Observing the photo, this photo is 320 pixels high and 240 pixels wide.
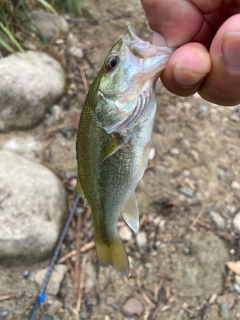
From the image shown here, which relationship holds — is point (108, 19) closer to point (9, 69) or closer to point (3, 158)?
point (9, 69)

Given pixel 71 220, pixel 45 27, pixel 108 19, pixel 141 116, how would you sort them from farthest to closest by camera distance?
pixel 108 19
pixel 45 27
pixel 71 220
pixel 141 116

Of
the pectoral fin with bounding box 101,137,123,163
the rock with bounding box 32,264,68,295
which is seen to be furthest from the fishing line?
the pectoral fin with bounding box 101,137,123,163

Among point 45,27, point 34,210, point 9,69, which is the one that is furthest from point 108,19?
point 34,210

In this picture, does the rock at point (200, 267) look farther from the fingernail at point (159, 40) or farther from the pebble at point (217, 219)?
the fingernail at point (159, 40)

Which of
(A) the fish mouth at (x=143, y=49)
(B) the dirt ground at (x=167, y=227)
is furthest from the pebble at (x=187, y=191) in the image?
(A) the fish mouth at (x=143, y=49)

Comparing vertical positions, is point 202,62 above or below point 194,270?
above
